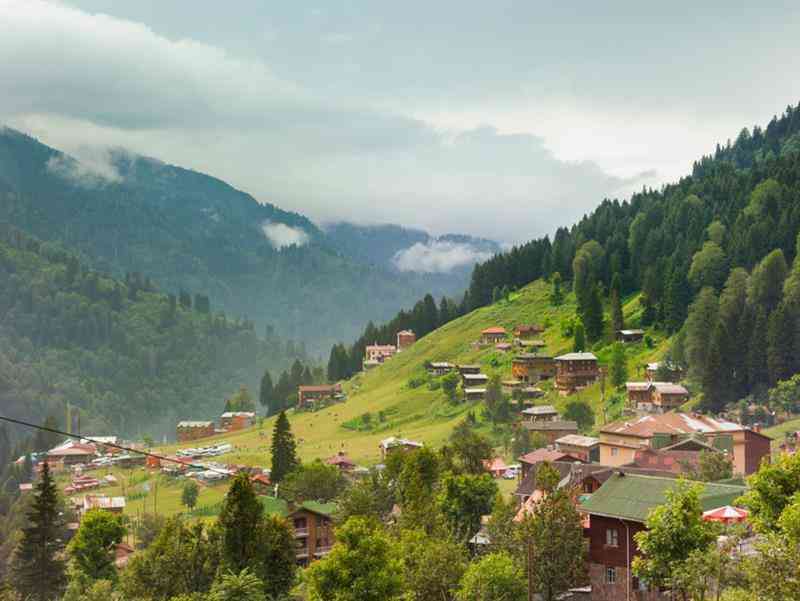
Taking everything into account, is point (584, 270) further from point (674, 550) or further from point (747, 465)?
point (674, 550)

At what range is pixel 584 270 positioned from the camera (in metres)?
198

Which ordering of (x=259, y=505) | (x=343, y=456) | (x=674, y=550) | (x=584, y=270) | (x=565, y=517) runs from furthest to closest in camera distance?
1. (x=584, y=270)
2. (x=343, y=456)
3. (x=259, y=505)
4. (x=565, y=517)
5. (x=674, y=550)

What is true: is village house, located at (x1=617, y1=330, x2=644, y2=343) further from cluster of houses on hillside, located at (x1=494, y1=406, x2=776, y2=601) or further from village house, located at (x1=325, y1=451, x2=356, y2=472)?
village house, located at (x1=325, y1=451, x2=356, y2=472)

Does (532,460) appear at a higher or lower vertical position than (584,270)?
lower

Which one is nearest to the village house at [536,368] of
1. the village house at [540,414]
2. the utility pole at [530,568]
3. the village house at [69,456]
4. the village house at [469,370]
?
the village house at [469,370]

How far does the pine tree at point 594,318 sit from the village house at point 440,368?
26882mm

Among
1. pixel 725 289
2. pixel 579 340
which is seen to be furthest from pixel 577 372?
pixel 725 289

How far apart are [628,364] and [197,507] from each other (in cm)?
7065

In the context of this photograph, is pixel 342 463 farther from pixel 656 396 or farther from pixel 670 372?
pixel 670 372

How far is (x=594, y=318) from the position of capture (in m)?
172

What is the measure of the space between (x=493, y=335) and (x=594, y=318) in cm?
2968

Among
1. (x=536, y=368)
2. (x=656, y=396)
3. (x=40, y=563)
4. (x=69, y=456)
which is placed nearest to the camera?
(x=40, y=563)

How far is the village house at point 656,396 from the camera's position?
126812mm

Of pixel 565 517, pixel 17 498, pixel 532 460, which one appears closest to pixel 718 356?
pixel 532 460
